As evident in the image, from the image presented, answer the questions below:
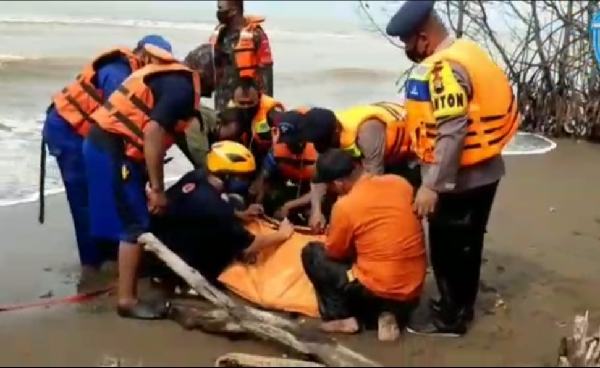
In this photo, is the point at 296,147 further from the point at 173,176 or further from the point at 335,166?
the point at 173,176

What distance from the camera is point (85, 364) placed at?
4234 millimetres

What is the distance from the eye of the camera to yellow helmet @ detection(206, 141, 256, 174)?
6168 mm

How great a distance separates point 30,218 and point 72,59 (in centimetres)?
1156

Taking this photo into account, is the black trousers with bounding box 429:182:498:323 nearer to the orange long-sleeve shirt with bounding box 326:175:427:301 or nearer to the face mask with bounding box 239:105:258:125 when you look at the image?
the orange long-sleeve shirt with bounding box 326:175:427:301

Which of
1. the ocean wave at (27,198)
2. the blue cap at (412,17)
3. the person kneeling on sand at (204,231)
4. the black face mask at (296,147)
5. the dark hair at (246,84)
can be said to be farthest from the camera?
the ocean wave at (27,198)

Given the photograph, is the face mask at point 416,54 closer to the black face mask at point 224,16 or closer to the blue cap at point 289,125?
the blue cap at point 289,125

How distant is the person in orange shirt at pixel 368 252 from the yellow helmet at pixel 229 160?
102 cm

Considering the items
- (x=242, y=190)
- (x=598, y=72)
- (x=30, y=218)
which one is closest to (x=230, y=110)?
(x=242, y=190)

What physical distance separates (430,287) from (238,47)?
251 centimetres

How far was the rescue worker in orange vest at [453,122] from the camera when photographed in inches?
188

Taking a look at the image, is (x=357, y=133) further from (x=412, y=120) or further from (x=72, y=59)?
(x=72, y=59)

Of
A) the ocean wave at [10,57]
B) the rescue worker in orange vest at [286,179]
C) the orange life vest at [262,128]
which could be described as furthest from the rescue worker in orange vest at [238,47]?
the ocean wave at [10,57]

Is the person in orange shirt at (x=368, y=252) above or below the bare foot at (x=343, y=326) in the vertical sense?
above

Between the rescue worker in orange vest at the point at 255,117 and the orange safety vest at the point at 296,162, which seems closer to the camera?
the orange safety vest at the point at 296,162
